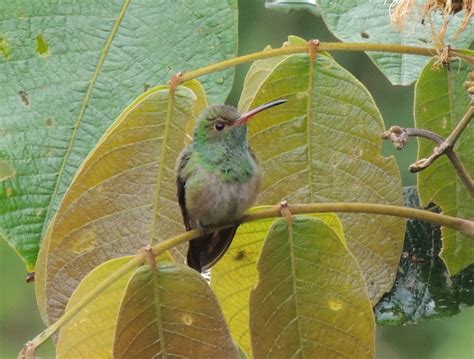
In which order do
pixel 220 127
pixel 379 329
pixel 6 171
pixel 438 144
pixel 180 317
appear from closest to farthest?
pixel 180 317 < pixel 438 144 < pixel 6 171 < pixel 220 127 < pixel 379 329

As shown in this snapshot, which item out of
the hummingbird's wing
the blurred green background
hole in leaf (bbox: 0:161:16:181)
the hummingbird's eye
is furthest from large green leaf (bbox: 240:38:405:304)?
the blurred green background

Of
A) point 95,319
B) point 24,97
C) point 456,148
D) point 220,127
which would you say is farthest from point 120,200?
point 456,148

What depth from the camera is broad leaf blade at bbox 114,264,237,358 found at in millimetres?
1472

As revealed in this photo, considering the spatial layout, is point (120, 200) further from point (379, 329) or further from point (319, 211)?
point (379, 329)

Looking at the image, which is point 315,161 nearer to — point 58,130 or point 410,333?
point 58,130

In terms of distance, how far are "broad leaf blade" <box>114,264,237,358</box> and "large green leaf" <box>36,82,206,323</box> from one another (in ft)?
0.55

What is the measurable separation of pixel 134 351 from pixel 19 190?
16.2 inches

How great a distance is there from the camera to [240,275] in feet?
5.54

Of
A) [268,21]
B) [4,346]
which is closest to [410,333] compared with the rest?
[268,21]

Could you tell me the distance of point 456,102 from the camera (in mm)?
1796

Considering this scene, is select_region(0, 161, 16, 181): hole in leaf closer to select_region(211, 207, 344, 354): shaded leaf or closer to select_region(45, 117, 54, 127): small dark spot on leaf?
select_region(45, 117, 54, 127): small dark spot on leaf

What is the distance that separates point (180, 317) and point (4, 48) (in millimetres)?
642

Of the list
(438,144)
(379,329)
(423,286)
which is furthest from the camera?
(379,329)

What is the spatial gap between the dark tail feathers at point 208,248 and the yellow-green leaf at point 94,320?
0.25m
